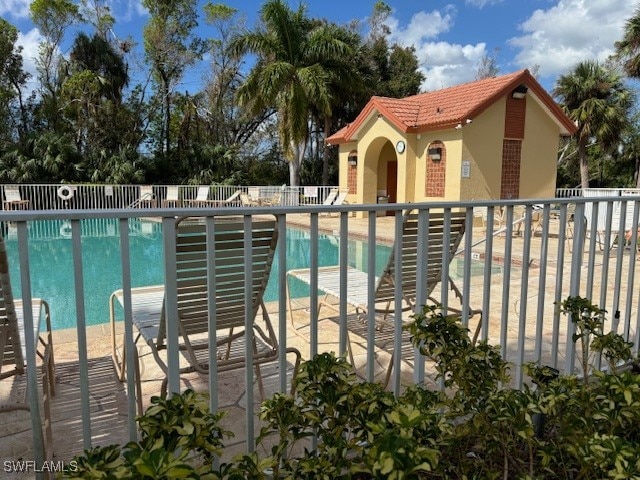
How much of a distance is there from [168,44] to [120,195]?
9.65 metres

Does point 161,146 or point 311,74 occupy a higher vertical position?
point 311,74

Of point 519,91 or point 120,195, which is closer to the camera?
point 519,91

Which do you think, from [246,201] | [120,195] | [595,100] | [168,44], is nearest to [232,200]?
[246,201]

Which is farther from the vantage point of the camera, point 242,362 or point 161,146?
point 161,146

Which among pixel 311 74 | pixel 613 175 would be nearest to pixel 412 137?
pixel 311 74

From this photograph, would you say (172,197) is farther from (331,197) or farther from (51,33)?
(51,33)

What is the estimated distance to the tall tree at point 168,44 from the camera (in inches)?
918

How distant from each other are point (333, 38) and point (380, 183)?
562cm

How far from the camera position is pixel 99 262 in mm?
9180

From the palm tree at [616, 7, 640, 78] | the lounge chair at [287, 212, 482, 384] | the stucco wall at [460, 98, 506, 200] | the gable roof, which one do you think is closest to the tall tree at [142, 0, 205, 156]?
the gable roof

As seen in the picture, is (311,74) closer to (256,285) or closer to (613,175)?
(256,285)

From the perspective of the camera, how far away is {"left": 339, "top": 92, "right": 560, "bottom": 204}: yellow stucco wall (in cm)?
1281

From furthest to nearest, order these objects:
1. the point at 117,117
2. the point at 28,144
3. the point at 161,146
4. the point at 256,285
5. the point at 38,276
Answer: the point at 161,146 < the point at 117,117 < the point at 28,144 < the point at 38,276 < the point at 256,285

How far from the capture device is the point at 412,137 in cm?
1407
